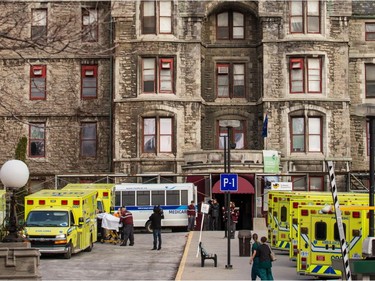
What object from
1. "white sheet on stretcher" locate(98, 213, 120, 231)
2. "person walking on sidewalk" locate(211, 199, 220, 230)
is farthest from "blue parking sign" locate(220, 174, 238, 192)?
"person walking on sidewalk" locate(211, 199, 220, 230)

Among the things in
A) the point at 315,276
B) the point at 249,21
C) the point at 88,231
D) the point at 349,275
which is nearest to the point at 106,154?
the point at 249,21

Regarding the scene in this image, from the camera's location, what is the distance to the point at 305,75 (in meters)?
51.1

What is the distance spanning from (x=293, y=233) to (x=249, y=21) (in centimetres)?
2800

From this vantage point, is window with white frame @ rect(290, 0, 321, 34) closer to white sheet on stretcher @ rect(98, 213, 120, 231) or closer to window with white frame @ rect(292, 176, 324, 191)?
window with white frame @ rect(292, 176, 324, 191)

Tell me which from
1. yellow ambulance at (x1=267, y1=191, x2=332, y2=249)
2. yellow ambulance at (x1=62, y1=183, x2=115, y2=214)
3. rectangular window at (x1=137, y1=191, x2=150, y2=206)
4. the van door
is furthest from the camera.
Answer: rectangular window at (x1=137, y1=191, x2=150, y2=206)

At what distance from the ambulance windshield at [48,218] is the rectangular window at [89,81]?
21.7 m

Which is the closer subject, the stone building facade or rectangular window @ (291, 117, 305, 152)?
the stone building facade

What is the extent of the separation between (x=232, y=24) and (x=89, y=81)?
951 cm

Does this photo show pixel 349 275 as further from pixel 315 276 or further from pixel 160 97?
pixel 160 97

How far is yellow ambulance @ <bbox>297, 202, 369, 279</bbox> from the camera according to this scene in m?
24.7

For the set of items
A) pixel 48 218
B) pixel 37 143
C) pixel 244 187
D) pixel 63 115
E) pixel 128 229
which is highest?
pixel 63 115

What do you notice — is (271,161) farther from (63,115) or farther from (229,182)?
(229,182)

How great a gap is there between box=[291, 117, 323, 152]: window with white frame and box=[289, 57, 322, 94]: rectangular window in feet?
5.71

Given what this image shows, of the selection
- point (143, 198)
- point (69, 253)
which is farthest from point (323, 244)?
point (143, 198)
